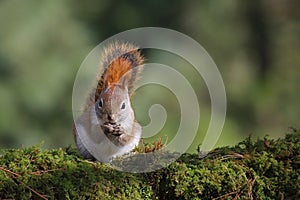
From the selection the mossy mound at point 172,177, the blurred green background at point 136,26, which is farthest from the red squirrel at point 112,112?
the blurred green background at point 136,26

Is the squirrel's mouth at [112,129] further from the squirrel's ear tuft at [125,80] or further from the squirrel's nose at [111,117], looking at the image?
the squirrel's ear tuft at [125,80]

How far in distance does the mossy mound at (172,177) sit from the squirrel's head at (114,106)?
0.42m

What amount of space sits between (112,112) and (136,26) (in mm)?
5010

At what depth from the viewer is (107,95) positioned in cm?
279

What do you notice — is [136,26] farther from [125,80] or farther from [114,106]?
[114,106]

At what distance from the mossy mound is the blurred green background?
13.9 feet

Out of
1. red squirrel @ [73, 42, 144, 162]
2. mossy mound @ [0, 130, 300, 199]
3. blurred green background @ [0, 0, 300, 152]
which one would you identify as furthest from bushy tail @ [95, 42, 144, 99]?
blurred green background @ [0, 0, 300, 152]

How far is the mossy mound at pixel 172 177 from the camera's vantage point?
2.22 metres

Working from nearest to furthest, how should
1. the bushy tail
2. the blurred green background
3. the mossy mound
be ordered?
1. the mossy mound
2. the bushy tail
3. the blurred green background

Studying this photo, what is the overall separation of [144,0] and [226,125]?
1800 millimetres

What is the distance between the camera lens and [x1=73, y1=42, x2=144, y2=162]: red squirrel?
106 inches

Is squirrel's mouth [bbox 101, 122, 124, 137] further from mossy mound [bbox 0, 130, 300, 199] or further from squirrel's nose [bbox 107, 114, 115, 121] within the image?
mossy mound [bbox 0, 130, 300, 199]

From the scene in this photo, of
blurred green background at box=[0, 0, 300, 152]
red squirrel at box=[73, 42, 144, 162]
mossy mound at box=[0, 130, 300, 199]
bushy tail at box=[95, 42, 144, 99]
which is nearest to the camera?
mossy mound at box=[0, 130, 300, 199]

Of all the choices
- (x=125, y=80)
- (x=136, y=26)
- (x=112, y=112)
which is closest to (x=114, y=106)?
(x=112, y=112)
